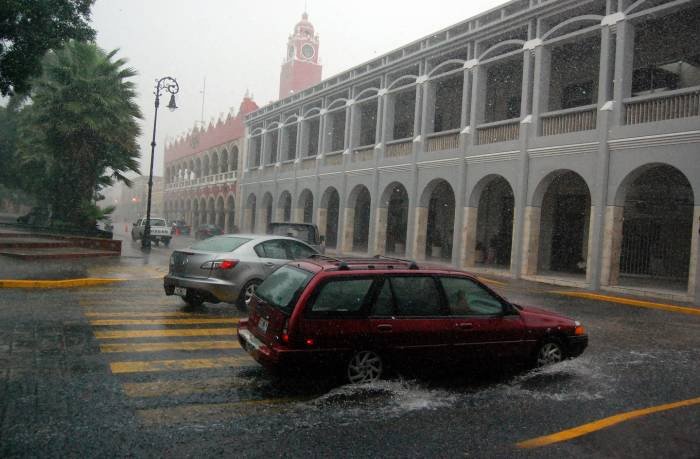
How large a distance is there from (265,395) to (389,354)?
1.33m

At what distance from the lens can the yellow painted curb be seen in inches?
475

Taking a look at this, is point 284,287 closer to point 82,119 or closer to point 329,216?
point 82,119

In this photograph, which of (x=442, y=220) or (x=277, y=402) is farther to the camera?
(x=442, y=220)

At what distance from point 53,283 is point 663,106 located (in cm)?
1683

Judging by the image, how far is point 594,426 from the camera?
5.11 meters

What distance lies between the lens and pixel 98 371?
6273 millimetres

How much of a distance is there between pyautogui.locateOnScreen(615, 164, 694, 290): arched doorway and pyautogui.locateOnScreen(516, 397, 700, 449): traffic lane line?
16789 mm

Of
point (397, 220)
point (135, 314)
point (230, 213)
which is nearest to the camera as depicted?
point (135, 314)

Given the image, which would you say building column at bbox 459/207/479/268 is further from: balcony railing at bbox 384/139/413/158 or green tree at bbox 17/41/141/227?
green tree at bbox 17/41/141/227

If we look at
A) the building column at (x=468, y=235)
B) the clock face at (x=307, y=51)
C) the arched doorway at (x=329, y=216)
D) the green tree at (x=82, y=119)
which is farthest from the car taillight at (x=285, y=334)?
the clock face at (x=307, y=51)

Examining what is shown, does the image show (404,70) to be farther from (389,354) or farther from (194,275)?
(389,354)

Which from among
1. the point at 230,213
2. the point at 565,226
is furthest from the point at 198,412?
the point at 230,213

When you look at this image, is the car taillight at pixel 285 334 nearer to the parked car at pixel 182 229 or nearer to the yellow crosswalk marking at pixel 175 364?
the yellow crosswalk marking at pixel 175 364

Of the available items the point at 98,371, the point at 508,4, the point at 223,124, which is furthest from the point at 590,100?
the point at 223,124
